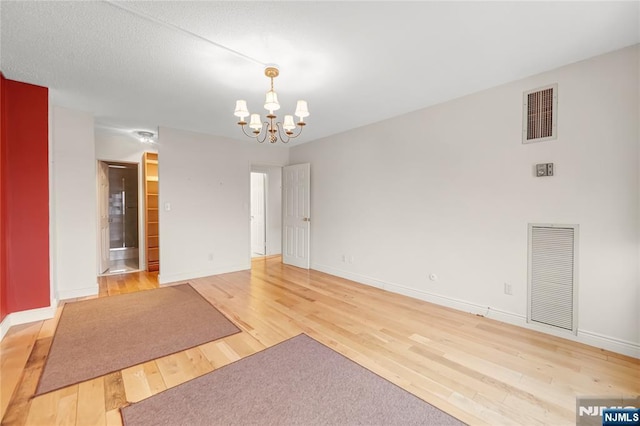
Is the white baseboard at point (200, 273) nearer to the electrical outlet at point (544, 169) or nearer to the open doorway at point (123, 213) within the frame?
the open doorway at point (123, 213)

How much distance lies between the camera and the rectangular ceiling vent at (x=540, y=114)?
2.61m

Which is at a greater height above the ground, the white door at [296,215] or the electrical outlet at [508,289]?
the white door at [296,215]

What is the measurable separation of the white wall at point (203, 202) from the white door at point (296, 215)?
0.78m

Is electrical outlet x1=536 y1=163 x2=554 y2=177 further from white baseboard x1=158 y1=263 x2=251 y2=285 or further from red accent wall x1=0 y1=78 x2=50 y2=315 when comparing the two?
red accent wall x1=0 y1=78 x2=50 y2=315

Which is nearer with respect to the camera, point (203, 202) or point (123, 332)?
point (123, 332)

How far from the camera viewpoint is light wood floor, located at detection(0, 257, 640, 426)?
5.65ft

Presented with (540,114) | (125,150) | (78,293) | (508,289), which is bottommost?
(78,293)

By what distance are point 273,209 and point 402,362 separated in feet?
17.0

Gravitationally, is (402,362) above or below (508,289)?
below

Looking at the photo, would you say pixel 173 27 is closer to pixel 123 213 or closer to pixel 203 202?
pixel 203 202

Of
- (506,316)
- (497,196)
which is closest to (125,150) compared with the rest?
(497,196)

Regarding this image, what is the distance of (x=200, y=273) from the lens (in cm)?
482

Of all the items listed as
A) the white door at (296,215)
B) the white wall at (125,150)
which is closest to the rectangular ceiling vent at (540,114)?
the white door at (296,215)

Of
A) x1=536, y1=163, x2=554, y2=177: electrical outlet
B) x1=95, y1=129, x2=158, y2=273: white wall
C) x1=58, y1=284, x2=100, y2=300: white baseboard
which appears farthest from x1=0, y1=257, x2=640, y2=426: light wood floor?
x1=95, y1=129, x2=158, y2=273: white wall
